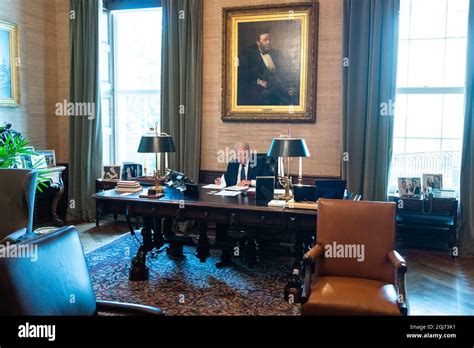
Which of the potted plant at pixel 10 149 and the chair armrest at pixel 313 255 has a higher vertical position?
the potted plant at pixel 10 149

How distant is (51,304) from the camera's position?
172cm

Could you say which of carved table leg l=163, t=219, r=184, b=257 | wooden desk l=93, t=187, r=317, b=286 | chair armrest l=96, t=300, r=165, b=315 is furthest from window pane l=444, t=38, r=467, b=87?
chair armrest l=96, t=300, r=165, b=315

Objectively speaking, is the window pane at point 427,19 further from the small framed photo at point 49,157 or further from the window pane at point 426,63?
the small framed photo at point 49,157

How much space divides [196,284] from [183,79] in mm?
2923

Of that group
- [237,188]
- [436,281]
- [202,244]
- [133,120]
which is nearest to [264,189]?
[237,188]

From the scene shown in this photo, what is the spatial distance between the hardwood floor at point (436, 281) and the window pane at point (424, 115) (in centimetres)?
141

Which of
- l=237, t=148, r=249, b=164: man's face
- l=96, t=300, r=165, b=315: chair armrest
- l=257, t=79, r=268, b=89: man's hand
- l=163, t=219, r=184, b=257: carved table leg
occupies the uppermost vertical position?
l=257, t=79, r=268, b=89: man's hand

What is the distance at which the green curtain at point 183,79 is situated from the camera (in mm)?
5617

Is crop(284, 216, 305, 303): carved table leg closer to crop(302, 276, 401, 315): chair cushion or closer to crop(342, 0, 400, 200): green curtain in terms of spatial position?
crop(302, 276, 401, 315): chair cushion

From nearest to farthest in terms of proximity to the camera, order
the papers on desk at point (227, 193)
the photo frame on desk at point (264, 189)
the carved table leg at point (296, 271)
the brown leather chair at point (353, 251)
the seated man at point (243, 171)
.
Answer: the brown leather chair at point (353, 251) → the carved table leg at point (296, 271) → the photo frame on desk at point (264, 189) → the papers on desk at point (227, 193) → the seated man at point (243, 171)

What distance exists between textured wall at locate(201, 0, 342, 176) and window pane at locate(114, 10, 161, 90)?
36.0 inches

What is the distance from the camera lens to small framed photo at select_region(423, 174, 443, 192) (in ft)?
16.0

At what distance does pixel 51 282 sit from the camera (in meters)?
1.74

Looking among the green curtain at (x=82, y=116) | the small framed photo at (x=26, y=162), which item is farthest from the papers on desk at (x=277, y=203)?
the green curtain at (x=82, y=116)
